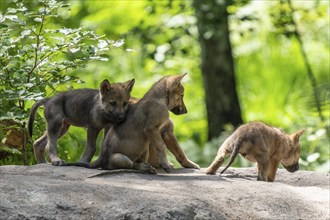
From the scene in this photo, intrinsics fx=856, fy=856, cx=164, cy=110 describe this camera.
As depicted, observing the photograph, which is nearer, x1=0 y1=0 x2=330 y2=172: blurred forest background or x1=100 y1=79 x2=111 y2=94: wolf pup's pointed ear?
x1=100 y1=79 x2=111 y2=94: wolf pup's pointed ear

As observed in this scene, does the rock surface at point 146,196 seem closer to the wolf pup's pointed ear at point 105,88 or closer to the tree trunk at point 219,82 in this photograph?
the wolf pup's pointed ear at point 105,88

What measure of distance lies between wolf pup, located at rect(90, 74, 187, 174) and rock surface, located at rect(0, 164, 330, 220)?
30 cm

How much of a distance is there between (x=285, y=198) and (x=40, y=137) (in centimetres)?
269

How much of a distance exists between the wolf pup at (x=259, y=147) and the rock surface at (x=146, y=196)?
0.17 meters

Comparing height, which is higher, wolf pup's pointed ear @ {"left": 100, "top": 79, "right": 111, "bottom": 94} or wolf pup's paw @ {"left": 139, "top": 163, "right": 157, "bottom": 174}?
wolf pup's pointed ear @ {"left": 100, "top": 79, "right": 111, "bottom": 94}

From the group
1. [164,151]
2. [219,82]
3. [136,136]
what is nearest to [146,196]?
[136,136]

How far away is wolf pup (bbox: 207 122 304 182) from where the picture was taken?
8.04 metres

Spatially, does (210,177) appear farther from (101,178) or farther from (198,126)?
(198,126)

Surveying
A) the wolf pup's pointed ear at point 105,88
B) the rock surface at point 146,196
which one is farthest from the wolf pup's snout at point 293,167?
the wolf pup's pointed ear at point 105,88

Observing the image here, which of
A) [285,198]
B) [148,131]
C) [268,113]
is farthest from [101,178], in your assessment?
[268,113]

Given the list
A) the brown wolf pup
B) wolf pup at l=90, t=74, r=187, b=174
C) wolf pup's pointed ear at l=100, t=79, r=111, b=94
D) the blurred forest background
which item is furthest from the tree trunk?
wolf pup's pointed ear at l=100, t=79, r=111, b=94

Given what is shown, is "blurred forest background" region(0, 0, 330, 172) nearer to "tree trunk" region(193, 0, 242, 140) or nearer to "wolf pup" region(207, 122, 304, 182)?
"tree trunk" region(193, 0, 242, 140)

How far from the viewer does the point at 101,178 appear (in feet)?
23.2

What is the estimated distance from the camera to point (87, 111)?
8.03m
